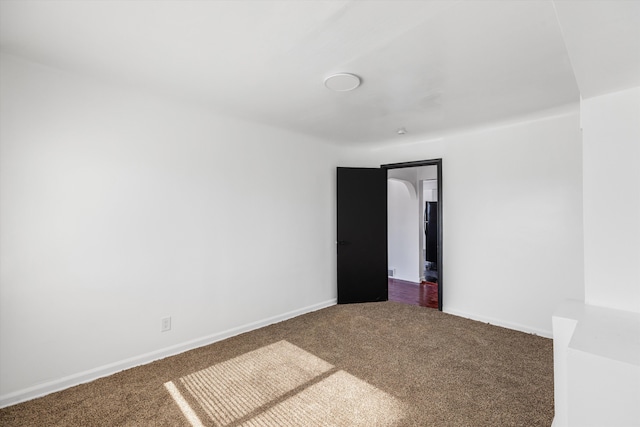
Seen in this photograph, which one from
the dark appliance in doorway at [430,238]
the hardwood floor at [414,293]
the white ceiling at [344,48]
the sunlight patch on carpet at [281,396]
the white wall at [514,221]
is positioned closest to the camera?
the white ceiling at [344,48]

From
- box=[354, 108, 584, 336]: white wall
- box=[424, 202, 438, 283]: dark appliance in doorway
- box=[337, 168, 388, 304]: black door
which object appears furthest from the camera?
box=[424, 202, 438, 283]: dark appliance in doorway

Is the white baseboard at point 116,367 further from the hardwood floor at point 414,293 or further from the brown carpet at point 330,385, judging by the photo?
the hardwood floor at point 414,293

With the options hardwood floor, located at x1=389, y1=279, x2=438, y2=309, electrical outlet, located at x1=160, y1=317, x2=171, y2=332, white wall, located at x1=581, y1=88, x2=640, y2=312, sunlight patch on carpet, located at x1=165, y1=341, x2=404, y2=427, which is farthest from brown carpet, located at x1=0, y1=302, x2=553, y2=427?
hardwood floor, located at x1=389, y1=279, x2=438, y2=309

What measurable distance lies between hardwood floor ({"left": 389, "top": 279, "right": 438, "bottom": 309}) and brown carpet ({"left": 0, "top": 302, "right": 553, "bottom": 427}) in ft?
4.21

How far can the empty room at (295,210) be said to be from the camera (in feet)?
4.38

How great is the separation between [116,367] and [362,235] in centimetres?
329

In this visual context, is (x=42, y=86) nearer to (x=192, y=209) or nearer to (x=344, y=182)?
(x=192, y=209)

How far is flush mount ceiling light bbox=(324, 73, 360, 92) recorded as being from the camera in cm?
229

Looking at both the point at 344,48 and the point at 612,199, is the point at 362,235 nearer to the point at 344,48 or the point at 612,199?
the point at 344,48

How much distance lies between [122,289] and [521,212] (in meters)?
4.20

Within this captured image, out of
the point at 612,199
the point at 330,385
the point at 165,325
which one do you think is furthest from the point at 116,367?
the point at 612,199

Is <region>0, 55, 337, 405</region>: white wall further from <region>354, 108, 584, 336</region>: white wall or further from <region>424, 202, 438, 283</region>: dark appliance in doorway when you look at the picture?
<region>424, 202, 438, 283</region>: dark appliance in doorway

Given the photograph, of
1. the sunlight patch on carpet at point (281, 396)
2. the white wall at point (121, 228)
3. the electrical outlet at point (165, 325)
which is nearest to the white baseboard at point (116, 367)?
the white wall at point (121, 228)

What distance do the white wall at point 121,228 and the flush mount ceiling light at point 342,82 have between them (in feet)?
4.54
